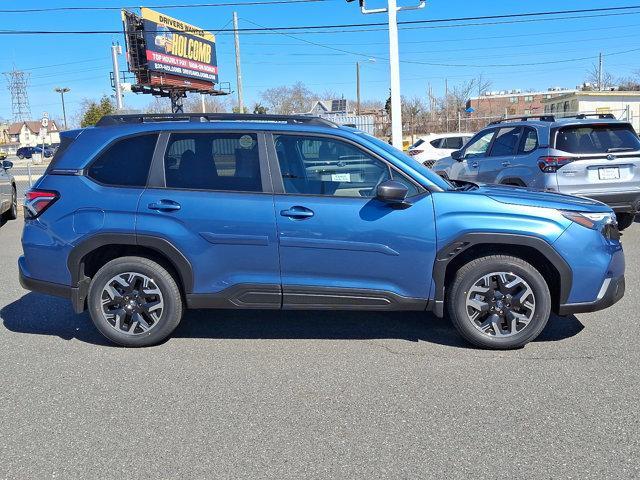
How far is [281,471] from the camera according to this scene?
2.91m

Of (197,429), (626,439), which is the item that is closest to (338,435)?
(197,429)

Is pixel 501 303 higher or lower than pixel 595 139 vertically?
lower

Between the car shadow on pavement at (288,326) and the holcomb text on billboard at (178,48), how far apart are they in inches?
1100

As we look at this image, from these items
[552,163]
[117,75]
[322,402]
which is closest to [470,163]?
[552,163]

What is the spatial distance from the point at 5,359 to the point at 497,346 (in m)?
3.84

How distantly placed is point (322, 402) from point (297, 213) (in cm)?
140

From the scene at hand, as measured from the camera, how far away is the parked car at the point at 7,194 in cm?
1114

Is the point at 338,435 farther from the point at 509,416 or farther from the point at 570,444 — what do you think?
the point at 570,444

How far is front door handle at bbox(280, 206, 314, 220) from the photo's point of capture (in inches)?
168

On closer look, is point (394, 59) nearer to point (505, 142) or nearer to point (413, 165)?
point (505, 142)

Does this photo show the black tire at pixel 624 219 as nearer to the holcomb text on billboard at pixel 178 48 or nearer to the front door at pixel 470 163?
the front door at pixel 470 163

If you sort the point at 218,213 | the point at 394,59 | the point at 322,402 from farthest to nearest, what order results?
1. the point at 394,59
2. the point at 218,213
3. the point at 322,402

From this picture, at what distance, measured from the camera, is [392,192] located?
4.12 m

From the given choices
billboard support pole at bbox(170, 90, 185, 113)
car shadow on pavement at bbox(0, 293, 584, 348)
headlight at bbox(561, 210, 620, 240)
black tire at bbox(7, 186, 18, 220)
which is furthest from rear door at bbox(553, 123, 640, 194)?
billboard support pole at bbox(170, 90, 185, 113)
